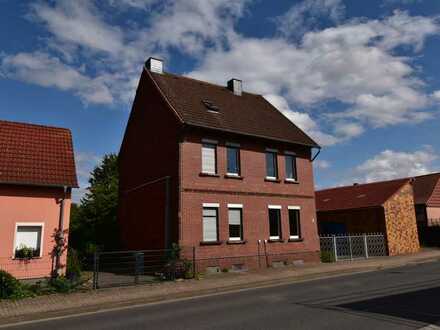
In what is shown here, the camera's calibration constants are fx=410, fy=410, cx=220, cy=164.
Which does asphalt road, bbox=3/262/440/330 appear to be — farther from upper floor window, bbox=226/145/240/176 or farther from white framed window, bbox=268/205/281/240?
upper floor window, bbox=226/145/240/176

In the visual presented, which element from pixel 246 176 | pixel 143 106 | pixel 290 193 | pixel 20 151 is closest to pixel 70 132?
pixel 20 151

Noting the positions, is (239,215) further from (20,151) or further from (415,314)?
(415,314)

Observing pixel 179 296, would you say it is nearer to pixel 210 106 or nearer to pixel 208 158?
pixel 208 158

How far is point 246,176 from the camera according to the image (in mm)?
21188

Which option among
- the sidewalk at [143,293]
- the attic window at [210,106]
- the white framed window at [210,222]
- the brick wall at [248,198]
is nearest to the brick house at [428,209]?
the brick wall at [248,198]

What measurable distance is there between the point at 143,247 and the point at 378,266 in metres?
11.8

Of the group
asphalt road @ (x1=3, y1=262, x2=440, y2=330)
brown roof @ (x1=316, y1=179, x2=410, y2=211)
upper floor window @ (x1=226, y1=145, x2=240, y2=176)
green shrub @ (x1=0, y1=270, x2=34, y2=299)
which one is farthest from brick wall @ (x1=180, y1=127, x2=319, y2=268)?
brown roof @ (x1=316, y1=179, x2=410, y2=211)

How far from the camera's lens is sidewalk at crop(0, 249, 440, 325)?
423 inches

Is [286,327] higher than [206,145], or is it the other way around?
[206,145]

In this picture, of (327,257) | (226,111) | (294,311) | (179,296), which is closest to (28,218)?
(179,296)

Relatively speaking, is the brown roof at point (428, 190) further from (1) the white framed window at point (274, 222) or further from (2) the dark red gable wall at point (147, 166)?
(2) the dark red gable wall at point (147, 166)

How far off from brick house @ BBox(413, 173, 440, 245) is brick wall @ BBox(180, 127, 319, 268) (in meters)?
15.5

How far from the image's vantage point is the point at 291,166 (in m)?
23.7

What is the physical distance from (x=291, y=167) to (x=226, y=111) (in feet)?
16.3
